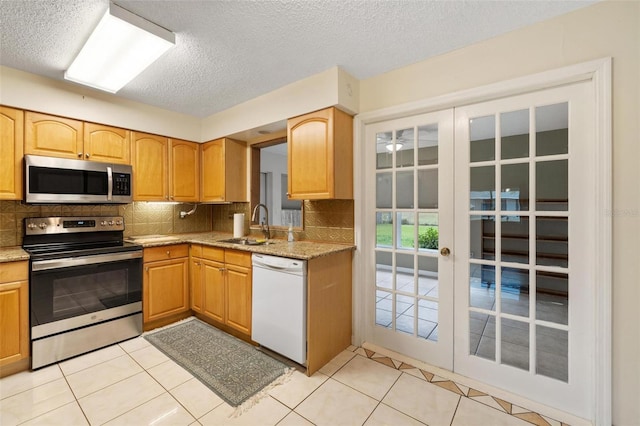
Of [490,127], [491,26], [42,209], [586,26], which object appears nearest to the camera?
[586,26]

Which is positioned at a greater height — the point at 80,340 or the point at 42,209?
the point at 42,209

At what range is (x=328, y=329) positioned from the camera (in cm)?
229

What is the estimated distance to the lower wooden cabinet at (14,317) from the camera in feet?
6.67

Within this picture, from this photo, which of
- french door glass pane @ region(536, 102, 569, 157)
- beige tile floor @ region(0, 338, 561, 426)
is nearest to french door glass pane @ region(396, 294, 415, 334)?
beige tile floor @ region(0, 338, 561, 426)

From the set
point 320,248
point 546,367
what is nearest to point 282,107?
point 320,248

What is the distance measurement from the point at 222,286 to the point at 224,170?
1.39 meters

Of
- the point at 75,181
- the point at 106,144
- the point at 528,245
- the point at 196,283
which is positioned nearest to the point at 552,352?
the point at 528,245

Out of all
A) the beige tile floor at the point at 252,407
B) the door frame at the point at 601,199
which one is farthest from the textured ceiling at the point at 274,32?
the beige tile floor at the point at 252,407

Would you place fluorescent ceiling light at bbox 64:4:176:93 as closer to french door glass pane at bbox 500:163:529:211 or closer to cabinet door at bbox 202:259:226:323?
cabinet door at bbox 202:259:226:323

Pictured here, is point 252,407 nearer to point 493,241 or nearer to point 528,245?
point 493,241

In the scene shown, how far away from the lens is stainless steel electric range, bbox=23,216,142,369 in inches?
86.4

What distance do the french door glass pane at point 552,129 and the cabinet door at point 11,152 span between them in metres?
4.00

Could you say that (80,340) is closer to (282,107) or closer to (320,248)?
(320,248)

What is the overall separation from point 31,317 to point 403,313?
117 inches
